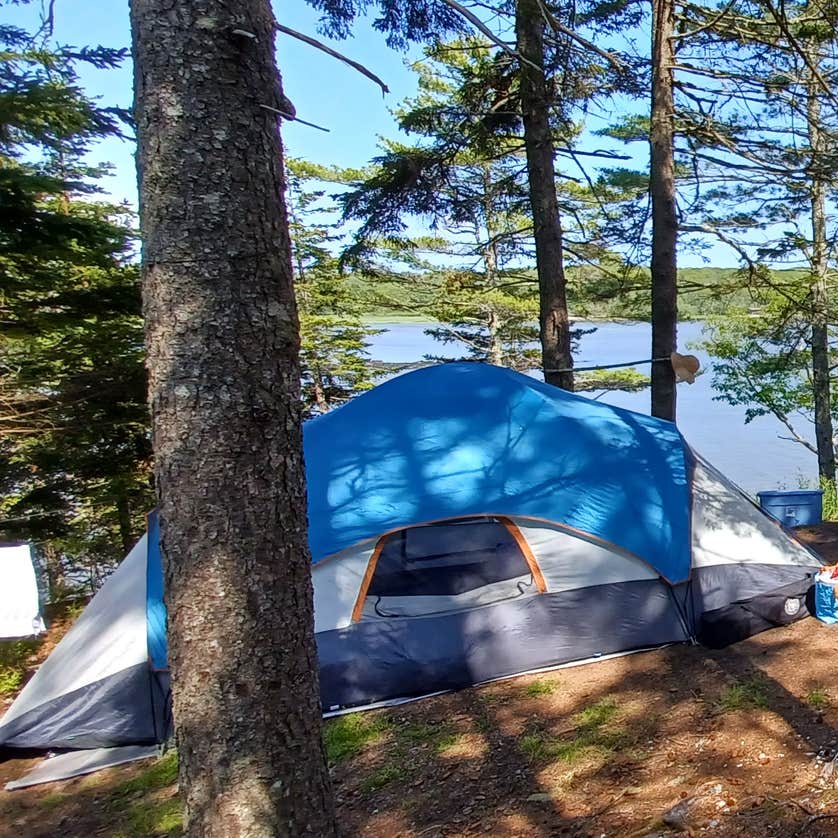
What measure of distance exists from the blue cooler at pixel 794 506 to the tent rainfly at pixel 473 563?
2311mm

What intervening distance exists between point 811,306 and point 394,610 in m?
6.29

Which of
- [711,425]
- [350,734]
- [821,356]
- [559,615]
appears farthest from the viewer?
[711,425]

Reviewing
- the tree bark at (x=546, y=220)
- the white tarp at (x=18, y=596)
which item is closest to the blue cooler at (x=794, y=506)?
the tree bark at (x=546, y=220)

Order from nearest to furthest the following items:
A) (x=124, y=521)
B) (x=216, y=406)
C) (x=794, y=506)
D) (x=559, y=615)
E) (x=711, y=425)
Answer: (x=216, y=406), (x=559, y=615), (x=794, y=506), (x=124, y=521), (x=711, y=425)

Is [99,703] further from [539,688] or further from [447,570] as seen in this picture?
[539,688]

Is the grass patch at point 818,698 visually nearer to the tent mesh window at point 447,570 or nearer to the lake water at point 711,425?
the tent mesh window at point 447,570

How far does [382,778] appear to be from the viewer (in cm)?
326

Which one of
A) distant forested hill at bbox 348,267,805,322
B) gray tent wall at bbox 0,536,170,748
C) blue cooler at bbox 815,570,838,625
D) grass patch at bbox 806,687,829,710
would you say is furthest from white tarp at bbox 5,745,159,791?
distant forested hill at bbox 348,267,805,322

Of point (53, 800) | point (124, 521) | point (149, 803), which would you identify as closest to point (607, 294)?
point (124, 521)

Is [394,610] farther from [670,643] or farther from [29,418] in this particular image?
[29,418]

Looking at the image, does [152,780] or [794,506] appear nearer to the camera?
[152,780]

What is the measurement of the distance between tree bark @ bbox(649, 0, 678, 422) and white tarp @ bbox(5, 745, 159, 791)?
18.6ft

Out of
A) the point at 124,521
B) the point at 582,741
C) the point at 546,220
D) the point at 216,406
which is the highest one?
the point at 546,220

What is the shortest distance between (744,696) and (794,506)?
409 centimetres
